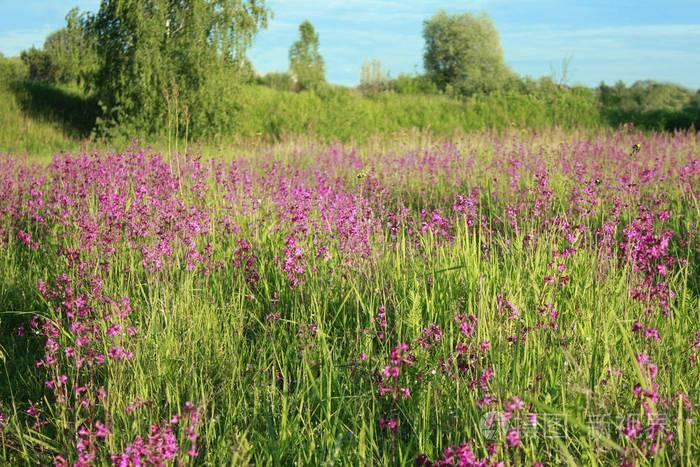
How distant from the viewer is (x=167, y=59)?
17.6 m

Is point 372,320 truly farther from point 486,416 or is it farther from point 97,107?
point 97,107

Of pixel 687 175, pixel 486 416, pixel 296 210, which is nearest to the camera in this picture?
pixel 486 416

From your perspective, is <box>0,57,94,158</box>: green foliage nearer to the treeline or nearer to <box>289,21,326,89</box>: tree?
the treeline

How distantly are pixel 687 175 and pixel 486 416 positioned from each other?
688 centimetres

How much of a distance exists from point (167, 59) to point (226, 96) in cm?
203

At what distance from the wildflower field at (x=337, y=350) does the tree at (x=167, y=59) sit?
1288 cm

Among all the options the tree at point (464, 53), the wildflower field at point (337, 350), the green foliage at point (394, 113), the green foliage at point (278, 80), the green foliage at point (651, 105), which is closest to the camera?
the wildflower field at point (337, 350)

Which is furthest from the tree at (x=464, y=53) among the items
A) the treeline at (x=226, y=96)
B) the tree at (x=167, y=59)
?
the tree at (x=167, y=59)

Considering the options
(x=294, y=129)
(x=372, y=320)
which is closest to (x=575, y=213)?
(x=372, y=320)

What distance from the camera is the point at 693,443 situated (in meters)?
2.39

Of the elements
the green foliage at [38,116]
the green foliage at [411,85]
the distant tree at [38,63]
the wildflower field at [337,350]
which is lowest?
the wildflower field at [337,350]

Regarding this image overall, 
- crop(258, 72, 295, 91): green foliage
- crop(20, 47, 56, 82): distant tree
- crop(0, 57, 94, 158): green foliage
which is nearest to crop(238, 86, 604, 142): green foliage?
crop(0, 57, 94, 158): green foliage

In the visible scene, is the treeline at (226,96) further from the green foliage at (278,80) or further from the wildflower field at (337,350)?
the wildflower field at (337,350)

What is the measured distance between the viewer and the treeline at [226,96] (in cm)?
1775
